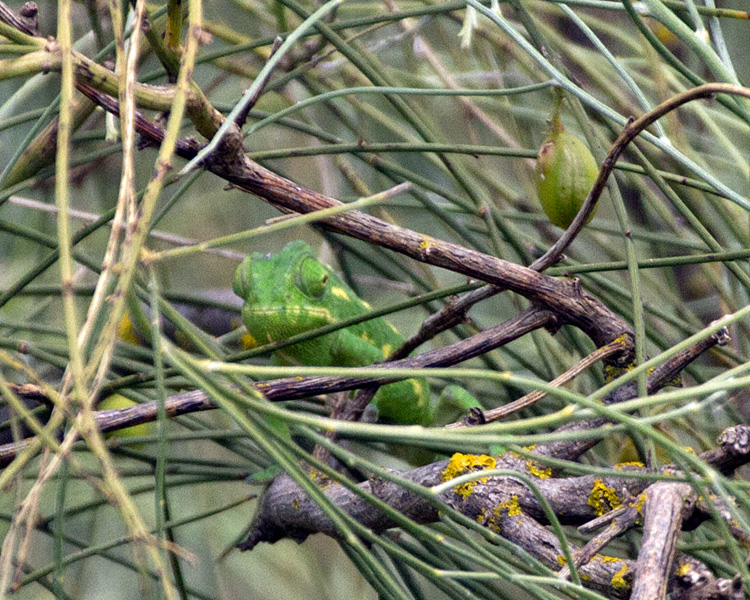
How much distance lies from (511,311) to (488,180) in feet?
3.01

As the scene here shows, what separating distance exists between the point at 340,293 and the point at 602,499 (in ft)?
2.22

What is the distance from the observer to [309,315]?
134 centimetres

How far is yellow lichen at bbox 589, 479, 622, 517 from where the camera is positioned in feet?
3.09

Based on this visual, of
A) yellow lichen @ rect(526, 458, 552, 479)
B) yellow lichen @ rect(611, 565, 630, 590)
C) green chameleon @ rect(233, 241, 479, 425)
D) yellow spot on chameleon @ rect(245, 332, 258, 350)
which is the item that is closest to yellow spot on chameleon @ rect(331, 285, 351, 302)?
green chameleon @ rect(233, 241, 479, 425)

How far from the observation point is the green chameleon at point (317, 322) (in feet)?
4.30

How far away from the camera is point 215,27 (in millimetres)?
1920

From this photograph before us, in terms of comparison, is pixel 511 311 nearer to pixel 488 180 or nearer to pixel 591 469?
pixel 488 180

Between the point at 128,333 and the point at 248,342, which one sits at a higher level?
the point at 128,333

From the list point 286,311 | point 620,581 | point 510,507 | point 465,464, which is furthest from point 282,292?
point 620,581

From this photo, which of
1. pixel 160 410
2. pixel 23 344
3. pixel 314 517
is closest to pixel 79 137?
pixel 23 344

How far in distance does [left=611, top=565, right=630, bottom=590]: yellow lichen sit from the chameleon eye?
2.40 feet

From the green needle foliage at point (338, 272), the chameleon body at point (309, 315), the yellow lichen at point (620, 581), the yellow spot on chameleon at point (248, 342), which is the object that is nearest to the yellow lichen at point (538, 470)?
the green needle foliage at point (338, 272)

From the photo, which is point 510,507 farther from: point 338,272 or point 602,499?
point 338,272

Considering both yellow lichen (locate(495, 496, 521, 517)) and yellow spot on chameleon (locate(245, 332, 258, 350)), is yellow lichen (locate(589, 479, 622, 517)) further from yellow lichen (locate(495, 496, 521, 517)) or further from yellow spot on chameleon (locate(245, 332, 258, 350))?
yellow spot on chameleon (locate(245, 332, 258, 350))
